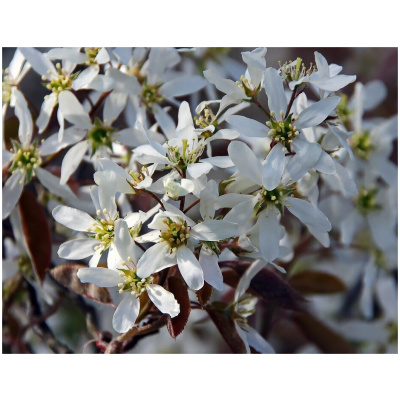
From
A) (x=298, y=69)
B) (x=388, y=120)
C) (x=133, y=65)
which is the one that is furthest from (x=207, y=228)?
(x=388, y=120)

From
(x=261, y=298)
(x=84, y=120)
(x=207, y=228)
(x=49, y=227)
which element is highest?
(x=84, y=120)

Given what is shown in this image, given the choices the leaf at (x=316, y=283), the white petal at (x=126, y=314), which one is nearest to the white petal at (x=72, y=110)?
the white petal at (x=126, y=314)

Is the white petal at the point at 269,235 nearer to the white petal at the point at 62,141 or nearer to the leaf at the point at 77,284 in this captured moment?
the leaf at the point at 77,284

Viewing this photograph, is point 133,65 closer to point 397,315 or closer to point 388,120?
point 388,120

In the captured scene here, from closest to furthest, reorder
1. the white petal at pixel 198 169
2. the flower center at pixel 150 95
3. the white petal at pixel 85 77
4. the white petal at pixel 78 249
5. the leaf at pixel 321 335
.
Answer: the white petal at pixel 198 169 → the white petal at pixel 78 249 → the white petal at pixel 85 77 → the flower center at pixel 150 95 → the leaf at pixel 321 335

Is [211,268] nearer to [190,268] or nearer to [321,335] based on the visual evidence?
[190,268]

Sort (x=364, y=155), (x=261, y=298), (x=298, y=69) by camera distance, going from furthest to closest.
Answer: (x=364, y=155), (x=261, y=298), (x=298, y=69)
